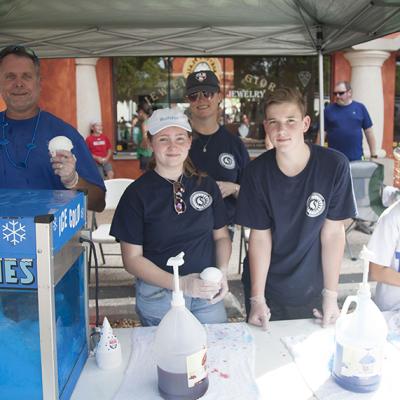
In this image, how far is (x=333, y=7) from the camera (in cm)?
322

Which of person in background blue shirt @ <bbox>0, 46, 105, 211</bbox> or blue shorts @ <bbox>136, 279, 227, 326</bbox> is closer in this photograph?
blue shorts @ <bbox>136, 279, 227, 326</bbox>

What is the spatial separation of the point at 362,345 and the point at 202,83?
6.15ft

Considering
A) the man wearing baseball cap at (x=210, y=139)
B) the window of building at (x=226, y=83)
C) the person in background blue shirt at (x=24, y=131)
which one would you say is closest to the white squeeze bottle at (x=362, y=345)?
the person in background blue shirt at (x=24, y=131)

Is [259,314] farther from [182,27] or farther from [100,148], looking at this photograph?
[100,148]

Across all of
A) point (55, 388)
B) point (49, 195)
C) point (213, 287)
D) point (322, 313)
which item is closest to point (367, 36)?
point (322, 313)

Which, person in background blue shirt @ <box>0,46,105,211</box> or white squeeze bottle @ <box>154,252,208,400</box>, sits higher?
person in background blue shirt @ <box>0,46,105,211</box>

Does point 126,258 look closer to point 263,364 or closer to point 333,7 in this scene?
point 263,364

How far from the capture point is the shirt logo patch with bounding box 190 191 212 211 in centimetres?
192

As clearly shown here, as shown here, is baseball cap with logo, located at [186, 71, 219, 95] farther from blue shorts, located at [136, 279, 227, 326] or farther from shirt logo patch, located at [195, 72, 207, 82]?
blue shorts, located at [136, 279, 227, 326]

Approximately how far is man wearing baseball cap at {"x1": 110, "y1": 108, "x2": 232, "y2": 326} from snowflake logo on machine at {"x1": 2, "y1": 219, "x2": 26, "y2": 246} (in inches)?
31.1

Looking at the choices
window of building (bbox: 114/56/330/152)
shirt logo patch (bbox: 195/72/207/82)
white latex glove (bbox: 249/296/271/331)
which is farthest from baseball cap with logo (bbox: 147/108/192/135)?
window of building (bbox: 114/56/330/152)

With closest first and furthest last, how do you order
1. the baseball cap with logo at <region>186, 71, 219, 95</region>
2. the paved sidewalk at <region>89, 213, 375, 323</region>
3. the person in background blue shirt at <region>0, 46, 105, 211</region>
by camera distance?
the person in background blue shirt at <region>0, 46, 105, 211</region> < the baseball cap with logo at <region>186, 71, 219, 95</region> < the paved sidewalk at <region>89, 213, 375, 323</region>

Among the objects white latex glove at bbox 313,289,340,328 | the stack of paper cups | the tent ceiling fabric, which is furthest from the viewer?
the tent ceiling fabric

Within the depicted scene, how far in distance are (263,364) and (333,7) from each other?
2.57m
